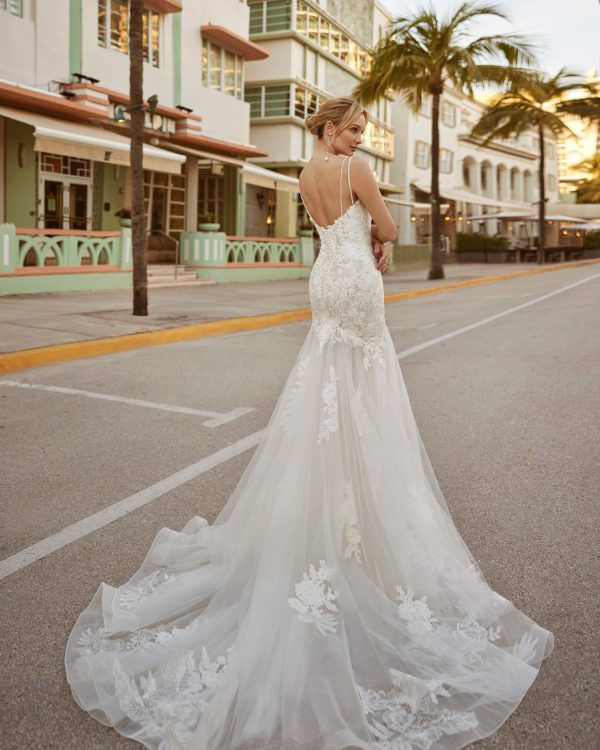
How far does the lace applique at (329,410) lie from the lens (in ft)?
9.35

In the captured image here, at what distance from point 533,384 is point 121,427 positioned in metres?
3.89

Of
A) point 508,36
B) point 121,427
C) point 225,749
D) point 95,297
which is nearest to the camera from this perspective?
point 225,749

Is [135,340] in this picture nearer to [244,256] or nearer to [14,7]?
[14,7]

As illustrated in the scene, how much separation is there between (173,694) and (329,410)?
113cm

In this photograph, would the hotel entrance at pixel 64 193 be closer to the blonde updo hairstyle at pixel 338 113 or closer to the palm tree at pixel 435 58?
the palm tree at pixel 435 58

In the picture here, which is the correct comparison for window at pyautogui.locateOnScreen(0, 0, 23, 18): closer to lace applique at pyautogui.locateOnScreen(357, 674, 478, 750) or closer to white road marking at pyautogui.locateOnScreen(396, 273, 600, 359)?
white road marking at pyautogui.locateOnScreen(396, 273, 600, 359)

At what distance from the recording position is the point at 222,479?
14.4 feet

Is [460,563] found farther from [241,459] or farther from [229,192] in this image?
[229,192]

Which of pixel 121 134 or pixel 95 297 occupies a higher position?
pixel 121 134

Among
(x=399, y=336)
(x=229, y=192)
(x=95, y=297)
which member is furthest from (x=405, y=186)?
(x=399, y=336)

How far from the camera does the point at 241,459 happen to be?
4.78 metres

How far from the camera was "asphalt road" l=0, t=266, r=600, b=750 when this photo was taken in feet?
7.72

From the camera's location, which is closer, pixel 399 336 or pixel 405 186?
pixel 399 336

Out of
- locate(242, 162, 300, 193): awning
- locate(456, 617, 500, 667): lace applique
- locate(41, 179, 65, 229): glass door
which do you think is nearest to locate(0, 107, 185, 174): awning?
locate(41, 179, 65, 229): glass door
